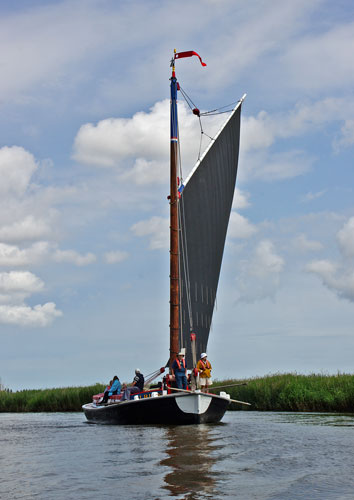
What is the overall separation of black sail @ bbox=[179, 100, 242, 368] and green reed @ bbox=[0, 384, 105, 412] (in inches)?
433

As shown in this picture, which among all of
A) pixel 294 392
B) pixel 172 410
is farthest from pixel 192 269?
pixel 294 392

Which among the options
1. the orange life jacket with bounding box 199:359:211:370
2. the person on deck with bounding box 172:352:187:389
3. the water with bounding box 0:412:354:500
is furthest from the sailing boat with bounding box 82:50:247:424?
the water with bounding box 0:412:354:500

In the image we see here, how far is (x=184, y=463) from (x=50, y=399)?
25.6 m

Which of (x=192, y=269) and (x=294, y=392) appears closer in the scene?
(x=192, y=269)

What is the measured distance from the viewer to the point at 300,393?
28.6m

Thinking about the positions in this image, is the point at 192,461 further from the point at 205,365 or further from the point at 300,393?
the point at 300,393

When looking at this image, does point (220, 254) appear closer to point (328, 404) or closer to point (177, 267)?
point (177, 267)

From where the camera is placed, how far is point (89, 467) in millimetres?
12773

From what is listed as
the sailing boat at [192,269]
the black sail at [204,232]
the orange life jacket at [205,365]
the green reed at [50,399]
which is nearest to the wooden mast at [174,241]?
the sailing boat at [192,269]

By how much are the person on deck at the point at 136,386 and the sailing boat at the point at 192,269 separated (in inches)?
12.3

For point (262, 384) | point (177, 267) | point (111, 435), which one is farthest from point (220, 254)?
Answer: point (111, 435)

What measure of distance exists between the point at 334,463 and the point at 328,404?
15.5 metres

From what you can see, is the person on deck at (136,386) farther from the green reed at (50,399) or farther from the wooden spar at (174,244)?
the green reed at (50,399)

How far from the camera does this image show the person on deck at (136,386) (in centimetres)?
2289
